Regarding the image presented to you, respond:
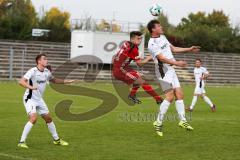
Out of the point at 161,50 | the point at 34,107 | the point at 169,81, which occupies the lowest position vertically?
the point at 34,107

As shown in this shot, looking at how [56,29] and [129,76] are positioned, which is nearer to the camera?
[129,76]

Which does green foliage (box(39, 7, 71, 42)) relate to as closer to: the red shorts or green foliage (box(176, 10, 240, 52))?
green foliage (box(176, 10, 240, 52))

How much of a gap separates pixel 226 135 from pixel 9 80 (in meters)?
34.3

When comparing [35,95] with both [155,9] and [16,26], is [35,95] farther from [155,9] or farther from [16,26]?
[16,26]

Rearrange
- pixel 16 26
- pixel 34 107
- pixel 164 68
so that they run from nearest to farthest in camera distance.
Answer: pixel 34 107 → pixel 164 68 → pixel 16 26

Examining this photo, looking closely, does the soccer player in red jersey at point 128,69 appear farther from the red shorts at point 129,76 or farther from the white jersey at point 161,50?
the white jersey at point 161,50

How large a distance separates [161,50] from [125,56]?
3.94 meters

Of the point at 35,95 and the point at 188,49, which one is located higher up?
the point at 188,49

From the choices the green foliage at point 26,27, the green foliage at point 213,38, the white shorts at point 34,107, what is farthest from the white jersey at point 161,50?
the green foliage at point 213,38

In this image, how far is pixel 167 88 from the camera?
1453cm

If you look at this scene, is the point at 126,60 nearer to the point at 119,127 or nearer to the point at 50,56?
the point at 119,127

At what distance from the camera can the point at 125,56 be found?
18.2 m

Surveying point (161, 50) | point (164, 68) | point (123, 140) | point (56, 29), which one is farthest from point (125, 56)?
point (56, 29)

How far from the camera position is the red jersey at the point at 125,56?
58.6ft
